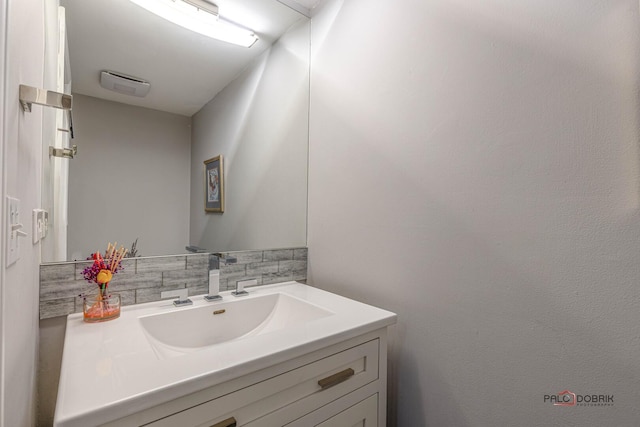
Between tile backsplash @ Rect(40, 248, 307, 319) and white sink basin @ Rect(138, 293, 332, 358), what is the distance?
0.15 m

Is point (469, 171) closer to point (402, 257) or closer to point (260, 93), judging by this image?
point (402, 257)

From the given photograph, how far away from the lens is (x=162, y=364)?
702 millimetres

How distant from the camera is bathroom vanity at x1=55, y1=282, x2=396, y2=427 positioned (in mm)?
612

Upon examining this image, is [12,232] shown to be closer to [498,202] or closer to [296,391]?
[296,391]

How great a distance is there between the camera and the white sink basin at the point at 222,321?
103 cm

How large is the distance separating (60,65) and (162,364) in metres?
1.14

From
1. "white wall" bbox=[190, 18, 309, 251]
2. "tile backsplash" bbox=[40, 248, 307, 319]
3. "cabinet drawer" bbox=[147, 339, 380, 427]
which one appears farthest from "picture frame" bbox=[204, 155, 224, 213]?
"cabinet drawer" bbox=[147, 339, 380, 427]

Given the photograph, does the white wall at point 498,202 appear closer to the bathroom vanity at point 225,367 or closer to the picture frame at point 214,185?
the bathroom vanity at point 225,367

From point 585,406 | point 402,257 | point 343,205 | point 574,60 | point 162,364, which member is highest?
point 574,60

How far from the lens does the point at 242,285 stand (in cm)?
137

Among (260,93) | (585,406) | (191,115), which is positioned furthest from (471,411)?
(260,93)

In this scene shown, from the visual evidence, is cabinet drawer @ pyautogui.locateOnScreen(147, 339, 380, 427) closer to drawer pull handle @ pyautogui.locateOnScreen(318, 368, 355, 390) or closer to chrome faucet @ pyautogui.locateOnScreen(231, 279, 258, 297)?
drawer pull handle @ pyautogui.locateOnScreen(318, 368, 355, 390)

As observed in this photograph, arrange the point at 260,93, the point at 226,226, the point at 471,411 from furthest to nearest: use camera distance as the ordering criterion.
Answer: the point at 260,93 < the point at 226,226 < the point at 471,411

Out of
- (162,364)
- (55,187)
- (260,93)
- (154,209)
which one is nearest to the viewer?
(162,364)
